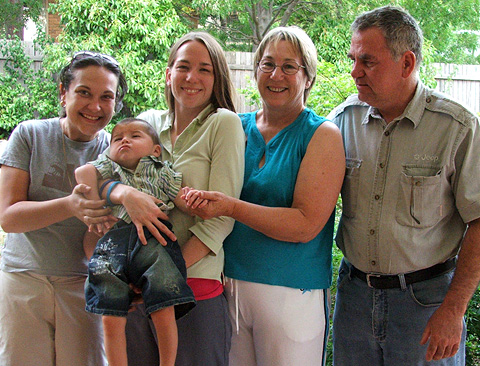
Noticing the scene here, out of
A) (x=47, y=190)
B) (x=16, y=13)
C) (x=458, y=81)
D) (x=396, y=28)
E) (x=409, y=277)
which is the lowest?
(x=409, y=277)

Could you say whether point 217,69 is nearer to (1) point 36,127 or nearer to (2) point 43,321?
(1) point 36,127

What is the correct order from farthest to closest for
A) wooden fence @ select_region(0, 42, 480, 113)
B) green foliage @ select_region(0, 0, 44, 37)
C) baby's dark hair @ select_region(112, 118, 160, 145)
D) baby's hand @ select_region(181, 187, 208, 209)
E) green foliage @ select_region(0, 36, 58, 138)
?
green foliage @ select_region(0, 0, 44, 37), green foliage @ select_region(0, 36, 58, 138), wooden fence @ select_region(0, 42, 480, 113), baby's dark hair @ select_region(112, 118, 160, 145), baby's hand @ select_region(181, 187, 208, 209)

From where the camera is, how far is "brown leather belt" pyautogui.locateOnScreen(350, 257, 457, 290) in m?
1.76

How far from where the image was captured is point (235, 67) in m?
4.69

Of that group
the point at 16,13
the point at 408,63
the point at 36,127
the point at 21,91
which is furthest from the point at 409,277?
the point at 16,13

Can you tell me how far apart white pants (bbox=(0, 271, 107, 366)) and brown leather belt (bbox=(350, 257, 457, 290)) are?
3.74ft

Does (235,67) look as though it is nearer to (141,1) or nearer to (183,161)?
(141,1)

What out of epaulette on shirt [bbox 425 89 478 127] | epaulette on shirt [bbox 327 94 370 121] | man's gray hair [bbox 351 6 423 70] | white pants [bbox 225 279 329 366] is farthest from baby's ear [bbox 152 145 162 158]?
epaulette on shirt [bbox 425 89 478 127]

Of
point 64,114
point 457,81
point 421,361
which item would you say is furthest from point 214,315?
point 457,81

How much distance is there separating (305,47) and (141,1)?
4.22 m

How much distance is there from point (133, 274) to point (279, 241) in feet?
1.73

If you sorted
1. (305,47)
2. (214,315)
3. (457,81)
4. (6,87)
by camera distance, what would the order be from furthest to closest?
(6,87) < (457,81) < (305,47) < (214,315)

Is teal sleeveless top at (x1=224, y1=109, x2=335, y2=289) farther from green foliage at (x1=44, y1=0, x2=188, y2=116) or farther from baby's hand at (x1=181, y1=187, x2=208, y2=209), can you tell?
green foliage at (x1=44, y1=0, x2=188, y2=116)

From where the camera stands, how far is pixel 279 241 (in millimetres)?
1735
